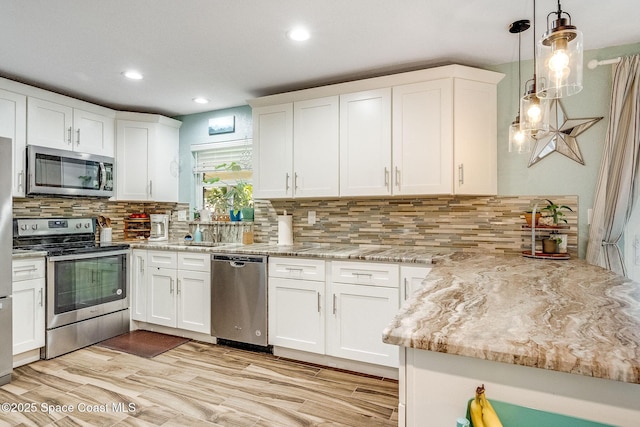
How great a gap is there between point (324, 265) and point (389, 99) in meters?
1.46

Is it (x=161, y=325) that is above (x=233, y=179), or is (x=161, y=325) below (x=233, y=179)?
below

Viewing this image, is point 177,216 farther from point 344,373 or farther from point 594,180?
point 594,180

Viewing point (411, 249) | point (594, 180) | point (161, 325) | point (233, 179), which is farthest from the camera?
point (233, 179)

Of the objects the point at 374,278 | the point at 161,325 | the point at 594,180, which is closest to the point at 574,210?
the point at 594,180

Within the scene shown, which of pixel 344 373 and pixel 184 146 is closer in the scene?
pixel 344 373

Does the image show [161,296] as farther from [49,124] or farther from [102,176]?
[49,124]

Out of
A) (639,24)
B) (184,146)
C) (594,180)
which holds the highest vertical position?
(639,24)

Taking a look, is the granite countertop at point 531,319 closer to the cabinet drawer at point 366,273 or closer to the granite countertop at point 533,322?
the granite countertop at point 533,322

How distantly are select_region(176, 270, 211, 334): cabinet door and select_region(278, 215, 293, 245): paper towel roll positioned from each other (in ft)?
2.56

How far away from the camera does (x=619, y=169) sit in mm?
2480

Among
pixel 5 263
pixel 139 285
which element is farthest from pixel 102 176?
pixel 5 263

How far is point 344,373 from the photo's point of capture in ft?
9.01

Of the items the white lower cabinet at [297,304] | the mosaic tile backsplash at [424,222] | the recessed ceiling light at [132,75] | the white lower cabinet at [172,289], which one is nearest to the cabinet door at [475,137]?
the mosaic tile backsplash at [424,222]

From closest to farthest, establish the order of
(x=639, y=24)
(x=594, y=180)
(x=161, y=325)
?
1. (x=639, y=24)
2. (x=594, y=180)
3. (x=161, y=325)
